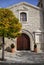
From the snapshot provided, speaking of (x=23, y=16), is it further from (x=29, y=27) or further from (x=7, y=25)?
(x=7, y=25)

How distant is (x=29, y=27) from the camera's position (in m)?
29.3

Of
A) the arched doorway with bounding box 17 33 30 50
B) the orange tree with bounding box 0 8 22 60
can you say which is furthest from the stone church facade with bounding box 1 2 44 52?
the orange tree with bounding box 0 8 22 60

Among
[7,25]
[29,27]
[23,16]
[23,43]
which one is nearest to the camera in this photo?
[7,25]

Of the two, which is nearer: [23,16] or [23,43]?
[23,43]

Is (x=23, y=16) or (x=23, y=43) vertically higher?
(x=23, y=16)

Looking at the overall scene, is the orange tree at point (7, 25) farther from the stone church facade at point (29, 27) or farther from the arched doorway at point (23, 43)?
the arched doorway at point (23, 43)

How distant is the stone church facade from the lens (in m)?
29.0

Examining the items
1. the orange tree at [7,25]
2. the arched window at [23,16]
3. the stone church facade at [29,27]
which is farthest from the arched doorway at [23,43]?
the orange tree at [7,25]

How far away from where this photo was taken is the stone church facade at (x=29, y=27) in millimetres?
28969

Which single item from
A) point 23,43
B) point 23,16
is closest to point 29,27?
point 23,16

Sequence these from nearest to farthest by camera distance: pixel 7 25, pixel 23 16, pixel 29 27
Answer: pixel 7 25, pixel 29 27, pixel 23 16

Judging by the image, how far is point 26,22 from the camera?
96.3ft

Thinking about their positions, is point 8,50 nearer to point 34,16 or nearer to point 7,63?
point 34,16

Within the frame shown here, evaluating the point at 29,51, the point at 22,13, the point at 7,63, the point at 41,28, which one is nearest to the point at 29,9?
the point at 22,13
